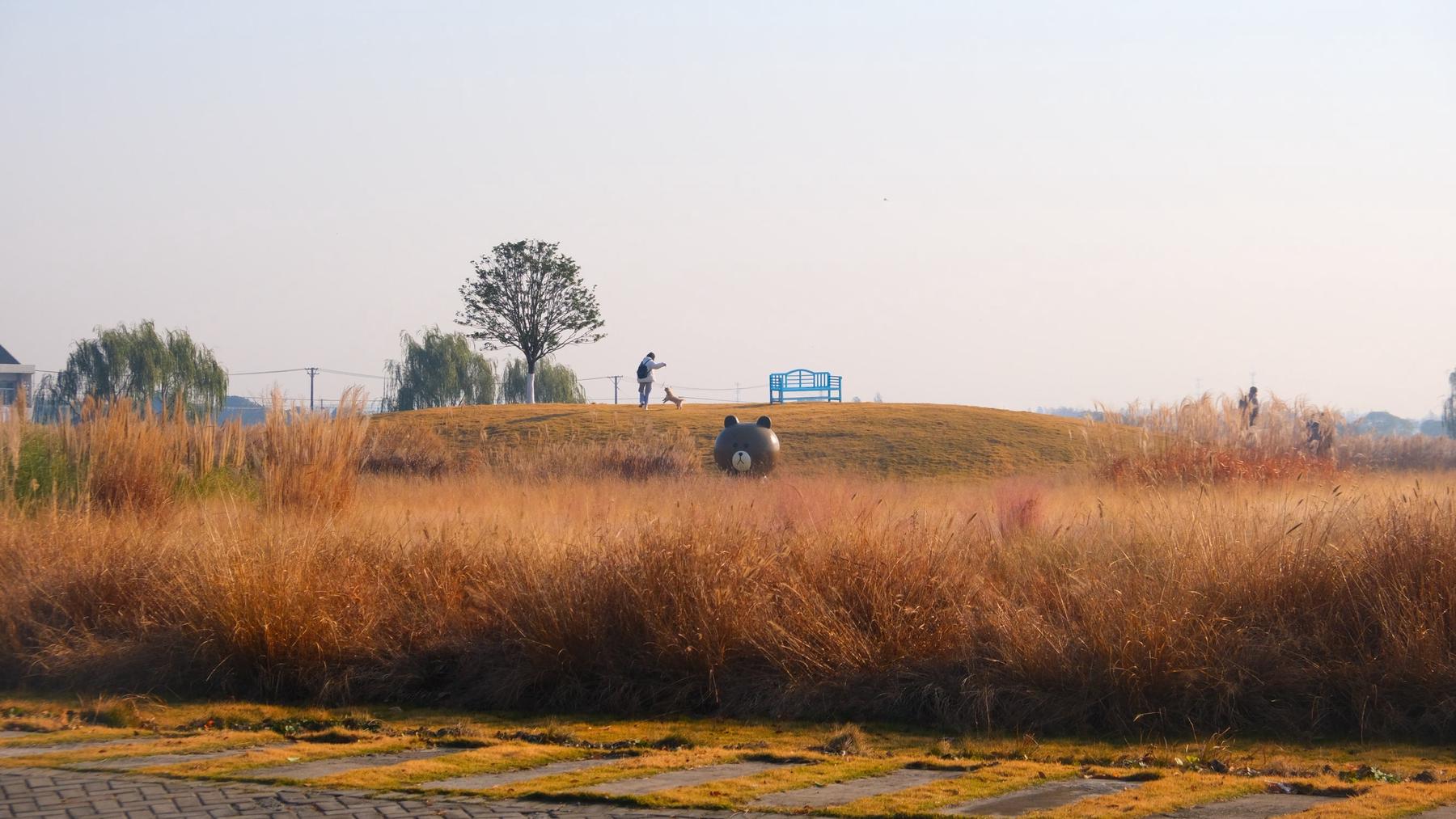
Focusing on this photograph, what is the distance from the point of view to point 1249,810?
5.45m

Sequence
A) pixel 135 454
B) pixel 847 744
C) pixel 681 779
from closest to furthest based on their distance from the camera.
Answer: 1. pixel 681 779
2. pixel 847 744
3. pixel 135 454

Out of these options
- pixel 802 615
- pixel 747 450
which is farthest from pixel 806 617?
pixel 747 450

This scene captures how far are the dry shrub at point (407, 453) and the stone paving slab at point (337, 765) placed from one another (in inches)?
652

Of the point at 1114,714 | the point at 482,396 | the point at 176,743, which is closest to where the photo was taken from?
the point at 176,743

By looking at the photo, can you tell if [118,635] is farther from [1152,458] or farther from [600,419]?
[600,419]

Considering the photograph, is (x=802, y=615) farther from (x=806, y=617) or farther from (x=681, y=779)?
(x=681, y=779)

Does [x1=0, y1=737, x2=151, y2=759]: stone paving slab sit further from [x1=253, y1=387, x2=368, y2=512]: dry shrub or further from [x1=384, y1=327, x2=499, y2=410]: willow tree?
[x1=384, y1=327, x2=499, y2=410]: willow tree

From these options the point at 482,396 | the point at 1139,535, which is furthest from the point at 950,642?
the point at 482,396

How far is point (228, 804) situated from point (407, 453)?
21.1 metres

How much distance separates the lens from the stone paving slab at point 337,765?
6.22 meters

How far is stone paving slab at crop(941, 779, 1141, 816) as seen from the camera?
5512 mm

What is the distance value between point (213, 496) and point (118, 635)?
15.5 ft

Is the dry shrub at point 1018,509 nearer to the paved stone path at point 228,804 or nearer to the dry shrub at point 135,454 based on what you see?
the paved stone path at point 228,804

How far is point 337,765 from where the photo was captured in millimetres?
6461
